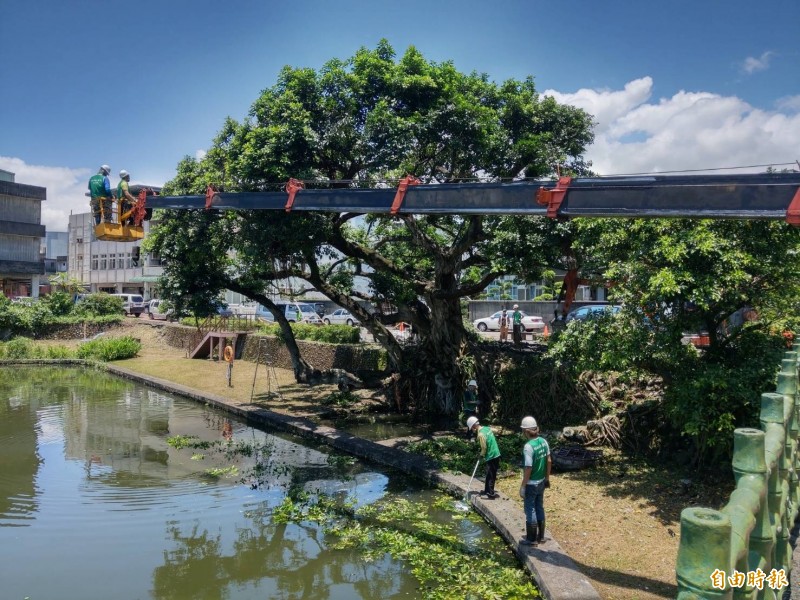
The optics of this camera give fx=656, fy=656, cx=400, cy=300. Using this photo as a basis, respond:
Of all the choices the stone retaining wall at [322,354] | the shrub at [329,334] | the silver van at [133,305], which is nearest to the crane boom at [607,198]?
the stone retaining wall at [322,354]

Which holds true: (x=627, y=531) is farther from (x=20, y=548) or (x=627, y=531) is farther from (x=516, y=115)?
(x=516, y=115)

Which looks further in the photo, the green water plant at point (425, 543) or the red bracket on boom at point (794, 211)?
the green water plant at point (425, 543)

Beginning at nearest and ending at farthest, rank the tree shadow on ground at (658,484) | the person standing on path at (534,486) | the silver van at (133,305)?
the person standing on path at (534,486)
the tree shadow on ground at (658,484)
the silver van at (133,305)

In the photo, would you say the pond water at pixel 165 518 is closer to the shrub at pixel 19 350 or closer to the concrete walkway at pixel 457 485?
the concrete walkway at pixel 457 485

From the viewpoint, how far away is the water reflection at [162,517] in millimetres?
7508

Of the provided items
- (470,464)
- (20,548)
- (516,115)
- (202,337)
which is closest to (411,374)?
(470,464)

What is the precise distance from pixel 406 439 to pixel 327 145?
674 centimetres

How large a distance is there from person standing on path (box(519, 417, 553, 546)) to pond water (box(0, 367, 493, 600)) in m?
1.20

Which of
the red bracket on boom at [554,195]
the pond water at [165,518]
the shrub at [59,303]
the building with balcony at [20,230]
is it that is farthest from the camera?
the building with balcony at [20,230]

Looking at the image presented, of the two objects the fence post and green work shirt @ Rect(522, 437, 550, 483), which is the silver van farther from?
the fence post

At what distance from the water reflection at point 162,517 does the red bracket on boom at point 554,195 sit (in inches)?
189

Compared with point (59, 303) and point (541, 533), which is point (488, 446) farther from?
point (59, 303)

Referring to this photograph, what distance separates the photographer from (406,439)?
14562mm

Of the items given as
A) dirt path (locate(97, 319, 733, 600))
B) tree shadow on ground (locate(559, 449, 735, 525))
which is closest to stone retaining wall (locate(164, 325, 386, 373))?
tree shadow on ground (locate(559, 449, 735, 525))
